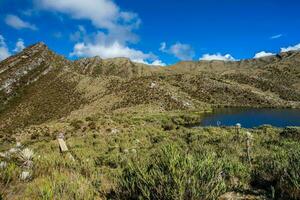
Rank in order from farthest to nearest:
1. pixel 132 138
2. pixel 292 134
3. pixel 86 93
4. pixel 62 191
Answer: pixel 86 93 < pixel 132 138 < pixel 292 134 < pixel 62 191

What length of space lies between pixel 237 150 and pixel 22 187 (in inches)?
333

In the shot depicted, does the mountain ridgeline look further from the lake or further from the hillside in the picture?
the lake

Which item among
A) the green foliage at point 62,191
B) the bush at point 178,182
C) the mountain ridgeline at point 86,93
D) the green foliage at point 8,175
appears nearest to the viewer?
the bush at point 178,182

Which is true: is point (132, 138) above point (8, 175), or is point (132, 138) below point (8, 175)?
below

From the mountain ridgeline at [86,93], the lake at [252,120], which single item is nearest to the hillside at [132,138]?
the mountain ridgeline at [86,93]

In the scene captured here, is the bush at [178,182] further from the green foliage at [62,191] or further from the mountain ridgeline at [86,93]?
the mountain ridgeline at [86,93]

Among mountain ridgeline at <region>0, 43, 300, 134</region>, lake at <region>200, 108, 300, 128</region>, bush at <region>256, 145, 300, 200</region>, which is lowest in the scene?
lake at <region>200, 108, 300, 128</region>

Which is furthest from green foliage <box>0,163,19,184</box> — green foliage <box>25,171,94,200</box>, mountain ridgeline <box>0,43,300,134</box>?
mountain ridgeline <box>0,43,300,134</box>

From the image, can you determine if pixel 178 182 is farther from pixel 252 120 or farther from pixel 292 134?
pixel 252 120

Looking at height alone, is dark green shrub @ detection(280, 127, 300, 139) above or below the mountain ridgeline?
below

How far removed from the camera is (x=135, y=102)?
181 ft

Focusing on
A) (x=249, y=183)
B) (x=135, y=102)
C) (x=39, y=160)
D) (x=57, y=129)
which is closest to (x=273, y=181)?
(x=249, y=183)

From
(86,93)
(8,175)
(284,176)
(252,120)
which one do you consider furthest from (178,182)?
(86,93)

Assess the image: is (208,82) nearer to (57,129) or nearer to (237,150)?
(57,129)
